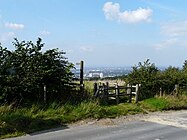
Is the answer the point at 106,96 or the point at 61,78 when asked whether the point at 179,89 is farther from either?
the point at 61,78

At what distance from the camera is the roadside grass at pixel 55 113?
38.1ft

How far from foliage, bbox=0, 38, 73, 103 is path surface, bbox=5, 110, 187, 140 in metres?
2.95

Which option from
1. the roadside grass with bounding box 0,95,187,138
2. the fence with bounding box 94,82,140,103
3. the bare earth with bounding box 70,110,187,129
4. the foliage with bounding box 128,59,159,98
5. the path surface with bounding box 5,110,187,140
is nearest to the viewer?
the path surface with bounding box 5,110,187,140

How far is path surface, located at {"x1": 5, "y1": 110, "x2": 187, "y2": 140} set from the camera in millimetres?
10867

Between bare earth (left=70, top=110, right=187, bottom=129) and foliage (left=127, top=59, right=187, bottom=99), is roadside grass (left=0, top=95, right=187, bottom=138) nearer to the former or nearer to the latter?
bare earth (left=70, top=110, right=187, bottom=129)

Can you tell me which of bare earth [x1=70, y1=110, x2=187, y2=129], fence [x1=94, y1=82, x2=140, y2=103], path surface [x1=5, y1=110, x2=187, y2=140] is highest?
fence [x1=94, y1=82, x2=140, y2=103]

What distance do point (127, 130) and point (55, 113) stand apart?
320 centimetres

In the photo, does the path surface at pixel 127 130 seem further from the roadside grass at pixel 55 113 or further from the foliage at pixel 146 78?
the foliage at pixel 146 78

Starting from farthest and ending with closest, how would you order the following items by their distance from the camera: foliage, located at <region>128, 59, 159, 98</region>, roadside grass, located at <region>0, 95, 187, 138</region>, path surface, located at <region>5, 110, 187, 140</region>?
foliage, located at <region>128, 59, 159, 98</region>, roadside grass, located at <region>0, 95, 187, 138</region>, path surface, located at <region>5, 110, 187, 140</region>

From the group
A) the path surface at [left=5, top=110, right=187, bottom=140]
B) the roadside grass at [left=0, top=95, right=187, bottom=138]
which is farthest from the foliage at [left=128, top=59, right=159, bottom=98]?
the path surface at [left=5, top=110, right=187, bottom=140]

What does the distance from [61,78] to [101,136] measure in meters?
5.61

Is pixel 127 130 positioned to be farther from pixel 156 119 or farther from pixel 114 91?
pixel 114 91

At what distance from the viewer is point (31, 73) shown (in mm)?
14977

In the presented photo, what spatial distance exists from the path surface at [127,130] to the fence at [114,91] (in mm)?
2648
